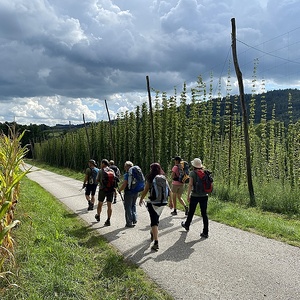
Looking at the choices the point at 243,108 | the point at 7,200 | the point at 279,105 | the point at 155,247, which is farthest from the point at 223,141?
the point at 279,105

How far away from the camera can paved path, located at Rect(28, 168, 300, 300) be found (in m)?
4.80

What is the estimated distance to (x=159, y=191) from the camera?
278 inches

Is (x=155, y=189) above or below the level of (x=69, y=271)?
above

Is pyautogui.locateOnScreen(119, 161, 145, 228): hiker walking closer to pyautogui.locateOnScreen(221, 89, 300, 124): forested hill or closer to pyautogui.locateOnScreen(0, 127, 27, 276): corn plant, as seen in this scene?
pyautogui.locateOnScreen(0, 127, 27, 276): corn plant

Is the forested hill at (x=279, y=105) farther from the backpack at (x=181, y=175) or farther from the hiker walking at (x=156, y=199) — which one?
the hiker walking at (x=156, y=199)

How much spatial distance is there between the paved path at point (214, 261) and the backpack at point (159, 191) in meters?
1.01

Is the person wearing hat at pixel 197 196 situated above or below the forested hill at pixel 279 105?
below

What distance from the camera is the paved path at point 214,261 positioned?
480 cm

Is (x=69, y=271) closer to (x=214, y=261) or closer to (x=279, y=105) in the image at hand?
(x=214, y=261)

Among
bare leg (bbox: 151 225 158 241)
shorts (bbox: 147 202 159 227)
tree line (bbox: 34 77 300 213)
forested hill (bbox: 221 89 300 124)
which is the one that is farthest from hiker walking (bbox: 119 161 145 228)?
forested hill (bbox: 221 89 300 124)

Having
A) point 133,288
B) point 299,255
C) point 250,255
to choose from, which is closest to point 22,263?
point 133,288

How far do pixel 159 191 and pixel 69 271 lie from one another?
8.45 ft

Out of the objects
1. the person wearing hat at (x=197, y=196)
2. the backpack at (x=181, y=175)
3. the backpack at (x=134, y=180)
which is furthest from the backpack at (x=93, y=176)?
the person wearing hat at (x=197, y=196)

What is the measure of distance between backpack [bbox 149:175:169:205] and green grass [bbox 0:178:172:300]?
139 cm
